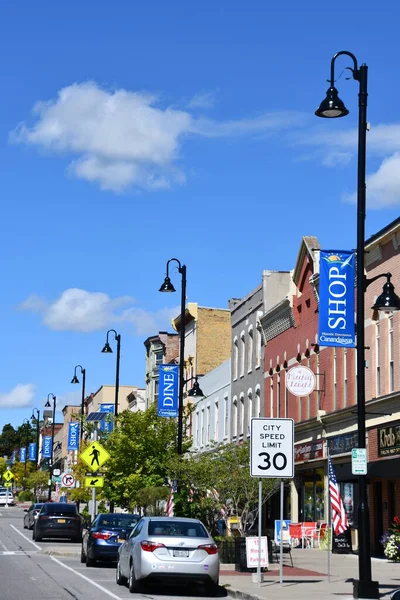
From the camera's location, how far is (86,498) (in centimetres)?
5425

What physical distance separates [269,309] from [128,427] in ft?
27.4

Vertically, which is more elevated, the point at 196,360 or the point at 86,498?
the point at 196,360

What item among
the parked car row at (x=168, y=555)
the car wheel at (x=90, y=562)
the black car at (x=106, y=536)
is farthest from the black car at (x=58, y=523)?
the parked car row at (x=168, y=555)

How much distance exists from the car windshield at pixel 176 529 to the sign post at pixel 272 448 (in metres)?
1.25

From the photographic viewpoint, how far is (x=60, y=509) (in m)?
44.9

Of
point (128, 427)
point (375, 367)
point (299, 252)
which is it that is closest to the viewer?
point (375, 367)

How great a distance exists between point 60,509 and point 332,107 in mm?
29473

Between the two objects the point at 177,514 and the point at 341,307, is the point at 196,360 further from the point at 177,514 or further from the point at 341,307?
the point at 341,307

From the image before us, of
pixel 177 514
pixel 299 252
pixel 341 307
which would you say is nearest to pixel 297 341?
pixel 299 252

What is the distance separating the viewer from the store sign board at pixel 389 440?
31719mm

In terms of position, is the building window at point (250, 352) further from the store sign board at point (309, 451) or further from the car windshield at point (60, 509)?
the car windshield at point (60, 509)

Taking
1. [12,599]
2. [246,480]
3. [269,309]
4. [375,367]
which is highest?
[269,309]

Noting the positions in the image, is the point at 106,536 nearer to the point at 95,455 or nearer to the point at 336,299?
the point at 336,299

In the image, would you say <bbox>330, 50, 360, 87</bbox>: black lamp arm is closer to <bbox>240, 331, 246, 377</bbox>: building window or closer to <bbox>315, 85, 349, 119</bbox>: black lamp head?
<bbox>315, 85, 349, 119</bbox>: black lamp head
